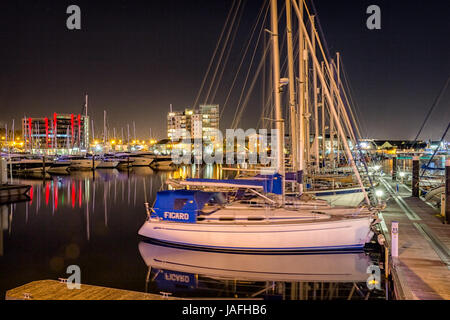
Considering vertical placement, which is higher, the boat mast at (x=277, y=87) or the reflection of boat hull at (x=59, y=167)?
the boat mast at (x=277, y=87)

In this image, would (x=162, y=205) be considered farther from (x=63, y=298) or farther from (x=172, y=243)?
(x=63, y=298)

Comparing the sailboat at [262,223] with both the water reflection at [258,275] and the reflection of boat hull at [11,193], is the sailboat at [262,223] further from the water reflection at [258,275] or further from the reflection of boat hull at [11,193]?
the reflection of boat hull at [11,193]

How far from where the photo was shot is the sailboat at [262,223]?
14.2 m

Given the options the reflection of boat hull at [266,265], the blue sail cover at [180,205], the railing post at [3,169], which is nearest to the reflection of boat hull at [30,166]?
the railing post at [3,169]

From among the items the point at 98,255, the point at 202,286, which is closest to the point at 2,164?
the point at 98,255

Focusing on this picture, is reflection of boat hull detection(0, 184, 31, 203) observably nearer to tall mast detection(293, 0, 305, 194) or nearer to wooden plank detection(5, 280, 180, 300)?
wooden plank detection(5, 280, 180, 300)

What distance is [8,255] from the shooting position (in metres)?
15.9

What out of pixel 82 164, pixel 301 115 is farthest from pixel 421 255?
pixel 82 164

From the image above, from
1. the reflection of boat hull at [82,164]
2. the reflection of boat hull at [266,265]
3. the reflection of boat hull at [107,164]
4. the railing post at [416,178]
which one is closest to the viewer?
the reflection of boat hull at [266,265]

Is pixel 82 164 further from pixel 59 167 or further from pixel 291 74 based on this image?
pixel 291 74

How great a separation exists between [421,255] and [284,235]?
16.3 ft

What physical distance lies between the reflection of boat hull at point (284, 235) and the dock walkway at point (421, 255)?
4.56ft

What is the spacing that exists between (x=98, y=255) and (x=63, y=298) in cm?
746

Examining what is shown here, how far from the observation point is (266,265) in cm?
1355
